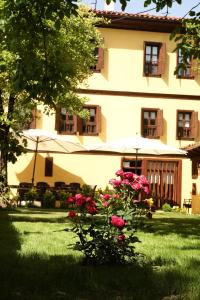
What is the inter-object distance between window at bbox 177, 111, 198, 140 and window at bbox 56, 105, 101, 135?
4.01m

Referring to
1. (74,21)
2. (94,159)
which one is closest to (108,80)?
(94,159)

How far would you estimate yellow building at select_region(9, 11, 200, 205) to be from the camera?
23609 mm

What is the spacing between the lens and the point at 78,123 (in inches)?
925

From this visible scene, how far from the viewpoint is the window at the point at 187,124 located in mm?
24172

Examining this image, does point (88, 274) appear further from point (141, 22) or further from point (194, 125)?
point (141, 22)

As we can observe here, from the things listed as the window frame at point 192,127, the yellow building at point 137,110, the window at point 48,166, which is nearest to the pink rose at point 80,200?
the window at point 48,166

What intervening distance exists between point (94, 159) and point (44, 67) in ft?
57.2

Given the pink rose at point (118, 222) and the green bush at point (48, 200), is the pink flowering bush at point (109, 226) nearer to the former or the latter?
the pink rose at point (118, 222)

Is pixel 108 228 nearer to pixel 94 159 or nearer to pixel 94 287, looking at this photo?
pixel 94 287

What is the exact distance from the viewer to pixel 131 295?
15.7 ft

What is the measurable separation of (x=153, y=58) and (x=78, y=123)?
4.98 metres

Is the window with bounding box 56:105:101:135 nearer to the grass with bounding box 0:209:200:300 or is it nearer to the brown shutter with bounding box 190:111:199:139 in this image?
the brown shutter with bounding box 190:111:199:139

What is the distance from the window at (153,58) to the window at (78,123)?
3228 millimetres

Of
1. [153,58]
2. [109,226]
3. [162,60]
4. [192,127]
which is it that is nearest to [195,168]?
[192,127]
